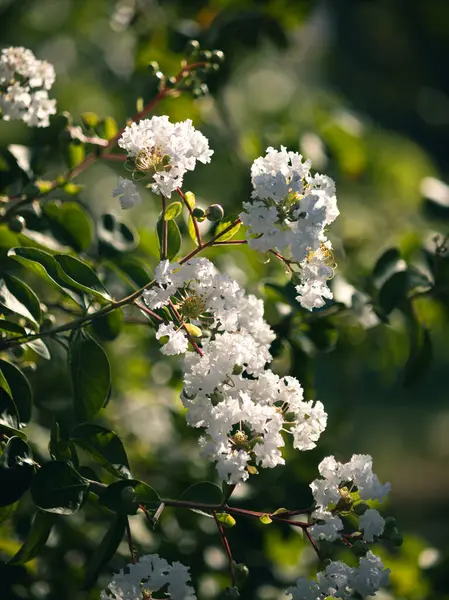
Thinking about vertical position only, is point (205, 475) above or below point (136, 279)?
below

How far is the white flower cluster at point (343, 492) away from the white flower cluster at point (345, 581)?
0.12 ft

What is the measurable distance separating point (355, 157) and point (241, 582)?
1528mm

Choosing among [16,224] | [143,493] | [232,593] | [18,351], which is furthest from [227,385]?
[16,224]

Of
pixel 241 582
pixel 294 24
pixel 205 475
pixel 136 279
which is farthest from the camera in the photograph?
pixel 294 24

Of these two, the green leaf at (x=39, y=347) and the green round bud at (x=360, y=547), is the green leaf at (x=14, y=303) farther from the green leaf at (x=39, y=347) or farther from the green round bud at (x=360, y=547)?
the green round bud at (x=360, y=547)

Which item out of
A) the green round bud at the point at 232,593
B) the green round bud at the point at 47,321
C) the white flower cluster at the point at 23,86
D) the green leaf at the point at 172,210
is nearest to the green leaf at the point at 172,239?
the green leaf at the point at 172,210

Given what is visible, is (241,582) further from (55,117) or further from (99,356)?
(55,117)

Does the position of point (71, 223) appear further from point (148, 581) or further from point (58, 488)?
point (148, 581)

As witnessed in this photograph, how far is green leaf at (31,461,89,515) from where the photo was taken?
1.06m

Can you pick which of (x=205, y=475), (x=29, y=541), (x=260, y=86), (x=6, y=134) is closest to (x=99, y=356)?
(x=29, y=541)

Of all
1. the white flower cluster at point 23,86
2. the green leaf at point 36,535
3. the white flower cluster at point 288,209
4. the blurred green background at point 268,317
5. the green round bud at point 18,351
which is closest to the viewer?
the white flower cluster at point 288,209

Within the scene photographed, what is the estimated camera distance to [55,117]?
149 cm

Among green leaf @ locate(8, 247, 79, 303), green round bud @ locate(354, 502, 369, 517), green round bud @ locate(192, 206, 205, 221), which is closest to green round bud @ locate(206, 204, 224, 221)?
green round bud @ locate(192, 206, 205, 221)

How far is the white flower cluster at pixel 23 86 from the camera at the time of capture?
1.34 m
